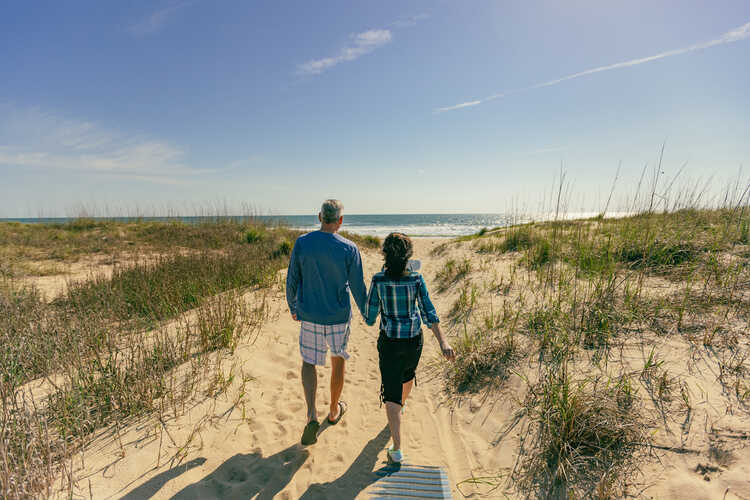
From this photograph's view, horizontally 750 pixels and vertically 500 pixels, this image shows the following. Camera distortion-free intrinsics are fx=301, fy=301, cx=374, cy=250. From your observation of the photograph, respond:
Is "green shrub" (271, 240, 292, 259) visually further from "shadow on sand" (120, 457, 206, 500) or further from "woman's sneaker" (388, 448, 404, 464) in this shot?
"woman's sneaker" (388, 448, 404, 464)

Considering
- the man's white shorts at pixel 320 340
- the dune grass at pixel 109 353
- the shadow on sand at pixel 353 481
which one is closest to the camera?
the dune grass at pixel 109 353

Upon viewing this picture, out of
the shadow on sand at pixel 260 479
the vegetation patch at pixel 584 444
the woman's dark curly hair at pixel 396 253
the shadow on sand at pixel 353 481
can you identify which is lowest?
the shadow on sand at pixel 353 481

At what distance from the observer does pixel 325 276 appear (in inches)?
108

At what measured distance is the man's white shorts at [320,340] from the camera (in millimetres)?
2842

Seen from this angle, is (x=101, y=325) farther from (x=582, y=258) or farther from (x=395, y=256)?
(x=582, y=258)

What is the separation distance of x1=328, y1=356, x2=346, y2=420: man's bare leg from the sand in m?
0.15

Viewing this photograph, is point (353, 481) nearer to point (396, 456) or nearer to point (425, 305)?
point (396, 456)

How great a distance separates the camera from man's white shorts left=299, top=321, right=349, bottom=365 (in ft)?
9.32

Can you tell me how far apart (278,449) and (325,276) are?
1.81 meters

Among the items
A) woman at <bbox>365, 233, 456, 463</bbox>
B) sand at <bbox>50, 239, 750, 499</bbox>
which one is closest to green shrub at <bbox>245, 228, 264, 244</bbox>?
sand at <bbox>50, 239, 750, 499</bbox>

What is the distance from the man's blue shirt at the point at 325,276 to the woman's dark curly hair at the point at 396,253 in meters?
0.35

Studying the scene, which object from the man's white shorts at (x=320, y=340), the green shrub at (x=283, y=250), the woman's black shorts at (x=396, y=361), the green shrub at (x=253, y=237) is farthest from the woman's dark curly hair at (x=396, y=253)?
the green shrub at (x=253, y=237)

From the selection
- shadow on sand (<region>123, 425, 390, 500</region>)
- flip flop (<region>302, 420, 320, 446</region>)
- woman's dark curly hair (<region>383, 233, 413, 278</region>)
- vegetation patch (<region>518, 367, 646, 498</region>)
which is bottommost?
shadow on sand (<region>123, 425, 390, 500</region>)

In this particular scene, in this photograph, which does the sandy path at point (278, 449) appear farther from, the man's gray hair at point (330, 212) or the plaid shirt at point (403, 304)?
the man's gray hair at point (330, 212)
